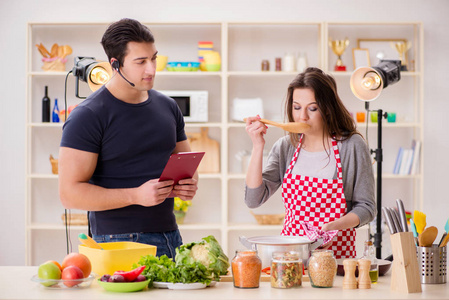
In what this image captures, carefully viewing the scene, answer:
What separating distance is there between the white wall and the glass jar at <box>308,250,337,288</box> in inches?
134

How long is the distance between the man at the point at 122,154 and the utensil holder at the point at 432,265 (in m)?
0.86

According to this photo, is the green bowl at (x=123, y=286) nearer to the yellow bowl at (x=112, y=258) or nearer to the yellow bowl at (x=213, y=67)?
the yellow bowl at (x=112, y=258)

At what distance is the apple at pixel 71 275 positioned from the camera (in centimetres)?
174

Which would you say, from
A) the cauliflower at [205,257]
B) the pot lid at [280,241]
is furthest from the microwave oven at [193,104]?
the cauliflower at [205,257]

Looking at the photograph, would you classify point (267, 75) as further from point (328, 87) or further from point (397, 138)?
point (328, 87)

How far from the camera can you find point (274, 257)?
1.77m

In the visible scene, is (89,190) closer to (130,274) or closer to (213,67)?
(130,274)

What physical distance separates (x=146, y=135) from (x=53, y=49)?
2.87 metres

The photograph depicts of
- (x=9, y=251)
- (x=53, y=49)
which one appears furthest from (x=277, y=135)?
(x=9, y=251)

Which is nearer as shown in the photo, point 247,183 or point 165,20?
point 247,183

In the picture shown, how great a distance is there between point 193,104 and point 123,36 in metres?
2.48

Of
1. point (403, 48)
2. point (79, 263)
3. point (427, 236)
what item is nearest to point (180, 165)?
point (79, 263)

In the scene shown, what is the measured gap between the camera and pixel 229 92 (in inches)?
195

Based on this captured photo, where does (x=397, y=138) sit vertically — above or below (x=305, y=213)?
above
